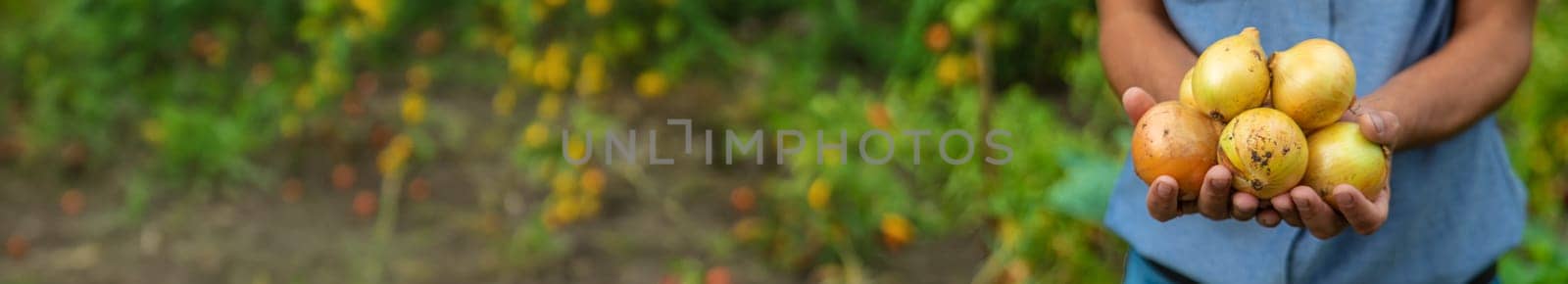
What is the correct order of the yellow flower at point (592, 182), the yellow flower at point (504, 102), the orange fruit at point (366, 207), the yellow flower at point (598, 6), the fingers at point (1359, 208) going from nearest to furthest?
the fingers at point (1359, 208), the yellow flower at point (592, 182), the yellow flower at point (598, 6), the orange fruit at point (366, 207), the yellow flower at point (504, 102)

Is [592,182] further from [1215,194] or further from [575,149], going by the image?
[1215,194]

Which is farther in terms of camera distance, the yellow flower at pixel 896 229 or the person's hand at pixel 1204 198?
the yellow flower at pixel 896 229

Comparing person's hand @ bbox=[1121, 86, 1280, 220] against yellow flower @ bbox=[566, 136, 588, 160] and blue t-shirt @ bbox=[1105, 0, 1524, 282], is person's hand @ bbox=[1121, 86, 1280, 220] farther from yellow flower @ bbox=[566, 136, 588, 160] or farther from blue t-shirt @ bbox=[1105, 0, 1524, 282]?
yellow flower @ bbox=[566, 136, 588, 160]

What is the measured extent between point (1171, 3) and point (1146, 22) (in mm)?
40

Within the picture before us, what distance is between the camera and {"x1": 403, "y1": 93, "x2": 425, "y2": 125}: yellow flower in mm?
3314

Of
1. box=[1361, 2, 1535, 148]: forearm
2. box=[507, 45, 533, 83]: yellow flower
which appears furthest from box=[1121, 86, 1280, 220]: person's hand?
box=[507, 45, 533, 83]: yellow flower

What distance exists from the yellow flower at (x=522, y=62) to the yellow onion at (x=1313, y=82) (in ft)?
8.05

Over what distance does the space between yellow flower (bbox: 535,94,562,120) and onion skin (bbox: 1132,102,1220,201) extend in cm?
233

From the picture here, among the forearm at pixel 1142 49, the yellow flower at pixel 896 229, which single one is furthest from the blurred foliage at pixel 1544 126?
the forearm at pixel 1142 49

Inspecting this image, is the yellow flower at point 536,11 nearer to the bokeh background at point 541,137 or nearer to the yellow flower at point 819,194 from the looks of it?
the bokeh background at point 541,137

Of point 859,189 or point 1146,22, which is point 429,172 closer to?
point 859,189

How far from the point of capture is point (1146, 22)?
1195mm

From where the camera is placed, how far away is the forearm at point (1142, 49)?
116cm

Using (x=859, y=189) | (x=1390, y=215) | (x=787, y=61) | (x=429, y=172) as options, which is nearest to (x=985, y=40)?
(x=859, y=189)
